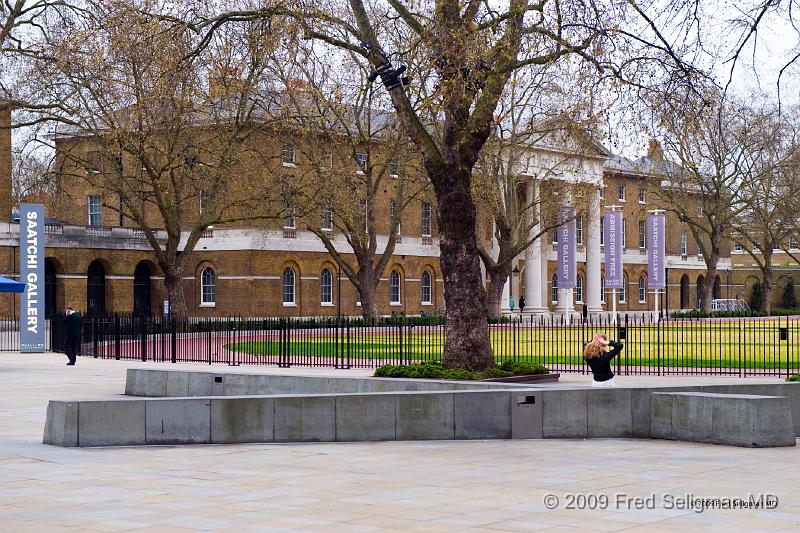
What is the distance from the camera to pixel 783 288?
348ft

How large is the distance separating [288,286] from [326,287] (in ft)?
9.87

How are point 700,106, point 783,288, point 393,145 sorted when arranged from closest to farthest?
point 700,106
point 393,145
point 783,288

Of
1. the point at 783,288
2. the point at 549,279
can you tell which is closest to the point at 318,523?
the point at 549,279

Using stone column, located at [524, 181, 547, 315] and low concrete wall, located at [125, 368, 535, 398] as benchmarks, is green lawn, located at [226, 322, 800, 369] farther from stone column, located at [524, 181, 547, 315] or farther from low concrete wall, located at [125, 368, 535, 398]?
stone column, located at [524, 181, 547, 315]

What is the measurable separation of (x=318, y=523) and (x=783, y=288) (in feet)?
336

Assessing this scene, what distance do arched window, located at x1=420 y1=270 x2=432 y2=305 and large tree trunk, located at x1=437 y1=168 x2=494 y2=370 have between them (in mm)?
53716

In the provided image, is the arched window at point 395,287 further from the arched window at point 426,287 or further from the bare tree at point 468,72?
the bare tree at point 468,72

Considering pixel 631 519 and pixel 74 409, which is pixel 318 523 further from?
pixel 74 409

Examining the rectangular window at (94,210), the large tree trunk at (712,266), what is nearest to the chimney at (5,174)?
the rectangular window at (94,210)

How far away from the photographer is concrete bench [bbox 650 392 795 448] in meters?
15.8

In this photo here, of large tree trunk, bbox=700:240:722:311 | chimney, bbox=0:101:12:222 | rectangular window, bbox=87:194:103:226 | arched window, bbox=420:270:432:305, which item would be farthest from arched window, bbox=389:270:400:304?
chimney, bbox=0:101:12:222

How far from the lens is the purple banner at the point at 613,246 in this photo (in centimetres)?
5772

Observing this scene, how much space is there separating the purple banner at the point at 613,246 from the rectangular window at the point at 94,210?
29690 mm

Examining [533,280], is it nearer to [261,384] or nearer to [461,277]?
[461,277]
